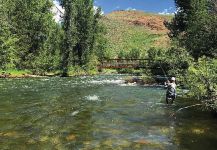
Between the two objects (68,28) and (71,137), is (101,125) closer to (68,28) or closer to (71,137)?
(71,137)

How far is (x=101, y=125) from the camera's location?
20141 mm

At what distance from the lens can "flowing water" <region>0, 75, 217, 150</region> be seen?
15977 millimetres

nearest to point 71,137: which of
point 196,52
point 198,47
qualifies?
point 198,47

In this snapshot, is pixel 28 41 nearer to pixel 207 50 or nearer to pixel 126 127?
pixel 207 50

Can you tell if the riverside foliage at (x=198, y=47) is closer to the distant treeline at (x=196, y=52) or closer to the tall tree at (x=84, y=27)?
the distant treeline at (x=196, y=52)

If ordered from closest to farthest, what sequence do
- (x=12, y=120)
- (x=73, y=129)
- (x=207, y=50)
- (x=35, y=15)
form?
(x=73, y=129), (x=12, y=120), (x=207, y=50), (x=35, y=15)

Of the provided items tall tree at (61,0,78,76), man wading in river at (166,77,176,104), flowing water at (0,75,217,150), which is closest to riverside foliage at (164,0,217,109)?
man wading in river at (166,77,176,104)

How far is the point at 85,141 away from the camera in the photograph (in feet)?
54.0

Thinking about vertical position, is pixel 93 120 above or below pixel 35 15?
below

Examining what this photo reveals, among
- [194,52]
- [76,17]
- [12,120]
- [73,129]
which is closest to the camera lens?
[73,129]

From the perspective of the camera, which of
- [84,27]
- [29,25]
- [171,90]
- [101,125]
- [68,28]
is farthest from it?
[84,27]

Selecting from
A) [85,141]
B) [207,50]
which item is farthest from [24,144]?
[207,50]

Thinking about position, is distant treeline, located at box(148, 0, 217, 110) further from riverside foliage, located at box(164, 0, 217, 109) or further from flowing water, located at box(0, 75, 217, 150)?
flowing water, located at box(0, 75, 217, 150)

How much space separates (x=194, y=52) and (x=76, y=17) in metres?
44.8
